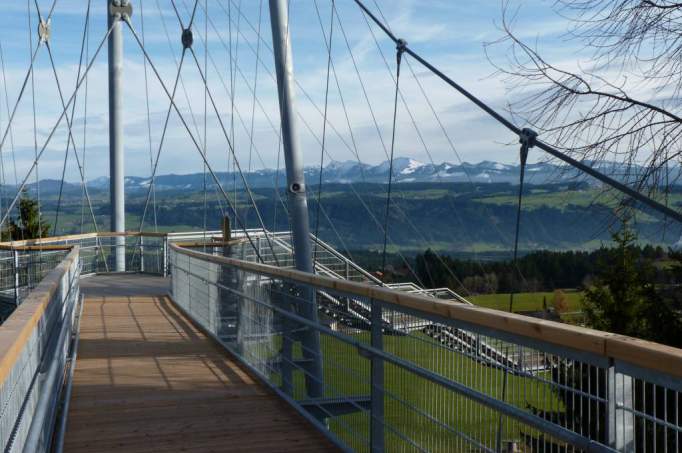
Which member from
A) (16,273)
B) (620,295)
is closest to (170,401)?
(16,273)

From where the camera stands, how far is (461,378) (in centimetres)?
437

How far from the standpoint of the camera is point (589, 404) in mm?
3227

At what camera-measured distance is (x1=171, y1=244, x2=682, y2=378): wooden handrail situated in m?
2.75

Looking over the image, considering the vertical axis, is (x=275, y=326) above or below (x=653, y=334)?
above

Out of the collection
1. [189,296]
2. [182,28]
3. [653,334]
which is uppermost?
[182,28]

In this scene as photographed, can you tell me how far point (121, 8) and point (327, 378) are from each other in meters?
20.1

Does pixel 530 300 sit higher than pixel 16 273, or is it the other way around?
pixel 16 273

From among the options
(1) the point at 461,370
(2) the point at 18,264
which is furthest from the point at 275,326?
(2) the point at 18,264

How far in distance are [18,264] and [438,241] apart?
229 feet

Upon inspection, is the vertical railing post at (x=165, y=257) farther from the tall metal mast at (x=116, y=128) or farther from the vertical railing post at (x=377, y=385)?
the vertical railing post at (x=377, y=385)

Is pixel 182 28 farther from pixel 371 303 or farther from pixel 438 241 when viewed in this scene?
pixel 438 241

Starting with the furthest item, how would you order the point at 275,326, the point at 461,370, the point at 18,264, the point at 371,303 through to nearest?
the point at 18,264 → the point at 275,326 → the point at 371,303 → the point at 461,370

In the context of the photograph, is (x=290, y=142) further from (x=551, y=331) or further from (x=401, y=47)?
(x=551, y=331)

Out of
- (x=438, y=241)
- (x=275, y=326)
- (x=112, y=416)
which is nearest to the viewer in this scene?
Result: (x=112, y=416)
